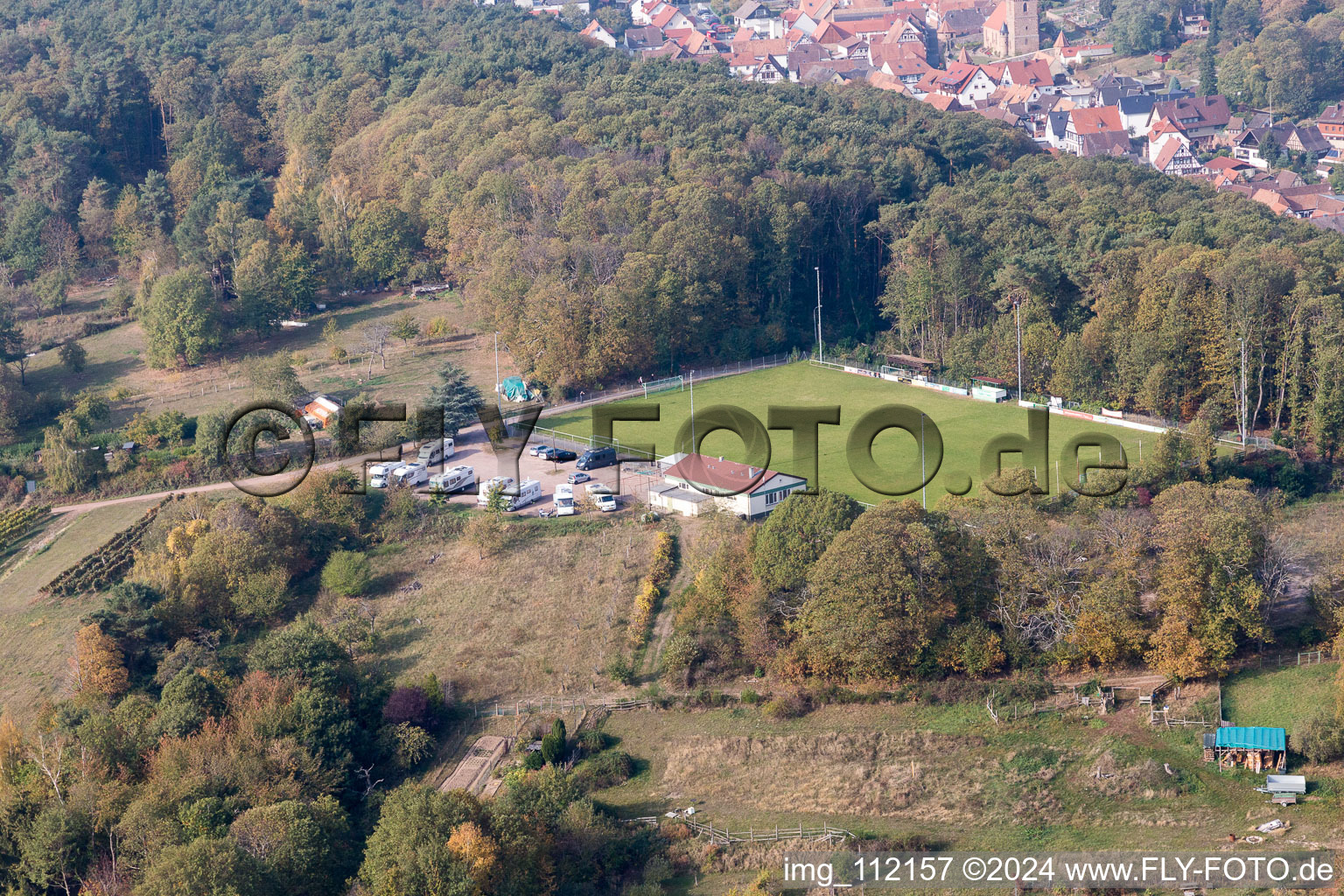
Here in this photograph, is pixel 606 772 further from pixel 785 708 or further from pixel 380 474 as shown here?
pixel 380 474

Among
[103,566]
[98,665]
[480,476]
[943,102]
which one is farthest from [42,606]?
[943,102]

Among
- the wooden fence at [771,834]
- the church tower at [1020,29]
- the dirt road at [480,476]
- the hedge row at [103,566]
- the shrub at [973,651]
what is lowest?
the wooden fence at [771,834]

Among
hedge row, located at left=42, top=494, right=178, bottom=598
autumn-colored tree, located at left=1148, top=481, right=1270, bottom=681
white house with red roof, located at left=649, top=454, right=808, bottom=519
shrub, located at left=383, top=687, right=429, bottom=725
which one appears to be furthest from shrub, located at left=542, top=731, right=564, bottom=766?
hedge row, located at left=42, top=494, right=178, bottom=598

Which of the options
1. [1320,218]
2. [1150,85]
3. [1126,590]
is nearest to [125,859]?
[1126,590]

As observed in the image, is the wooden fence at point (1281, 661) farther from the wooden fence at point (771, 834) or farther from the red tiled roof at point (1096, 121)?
the red tiled roof at point (1096, 121)

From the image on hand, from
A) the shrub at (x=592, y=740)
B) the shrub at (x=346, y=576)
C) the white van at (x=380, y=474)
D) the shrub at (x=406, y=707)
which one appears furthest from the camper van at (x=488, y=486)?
the shrub at (x=592, y=740)

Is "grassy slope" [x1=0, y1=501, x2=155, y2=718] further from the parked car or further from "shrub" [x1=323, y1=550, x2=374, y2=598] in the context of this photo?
the parked car
